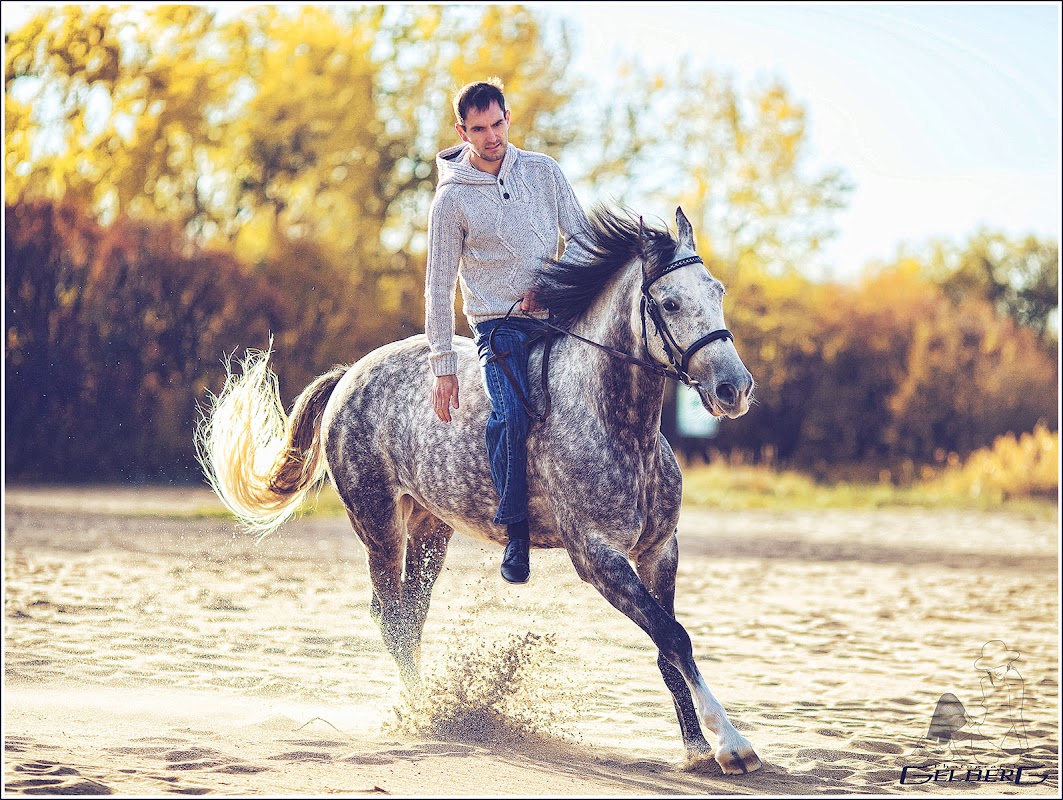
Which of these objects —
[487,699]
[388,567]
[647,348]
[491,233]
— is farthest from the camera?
[388,567]

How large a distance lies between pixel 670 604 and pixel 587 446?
0.80 m

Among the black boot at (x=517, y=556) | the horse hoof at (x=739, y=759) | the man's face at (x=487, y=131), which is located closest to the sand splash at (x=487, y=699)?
the black boot at (x=517, y=556)

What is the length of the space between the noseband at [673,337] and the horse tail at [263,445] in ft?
7.98

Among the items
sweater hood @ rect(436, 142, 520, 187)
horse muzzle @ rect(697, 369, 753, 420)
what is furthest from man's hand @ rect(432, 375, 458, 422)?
horse muzzle @ rect(697, 369, 753, 420)

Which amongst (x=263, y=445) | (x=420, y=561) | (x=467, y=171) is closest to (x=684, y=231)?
(x=467, y=171)

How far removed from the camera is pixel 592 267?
17.4 ft

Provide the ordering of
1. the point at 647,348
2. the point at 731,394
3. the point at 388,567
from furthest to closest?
the point at 388,567, the point at 647,348, the point at 731,394

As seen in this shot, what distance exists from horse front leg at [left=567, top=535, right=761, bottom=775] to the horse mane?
101 centimetres

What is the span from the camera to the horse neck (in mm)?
5105

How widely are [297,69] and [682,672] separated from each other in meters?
22.1

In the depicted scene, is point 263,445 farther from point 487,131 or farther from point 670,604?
point 670,604

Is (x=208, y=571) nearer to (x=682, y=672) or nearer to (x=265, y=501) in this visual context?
(x=265, y=501)

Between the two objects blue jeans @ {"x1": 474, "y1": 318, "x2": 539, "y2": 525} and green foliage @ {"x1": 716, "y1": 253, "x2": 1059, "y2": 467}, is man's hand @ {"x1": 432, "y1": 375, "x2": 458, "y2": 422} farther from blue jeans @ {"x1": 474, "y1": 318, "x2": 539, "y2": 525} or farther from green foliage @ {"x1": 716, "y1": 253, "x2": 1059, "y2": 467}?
green foliage @ {"x1": 716, "y1": 253, "x2": 1059, "y2": 467}

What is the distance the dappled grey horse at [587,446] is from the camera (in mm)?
4809
